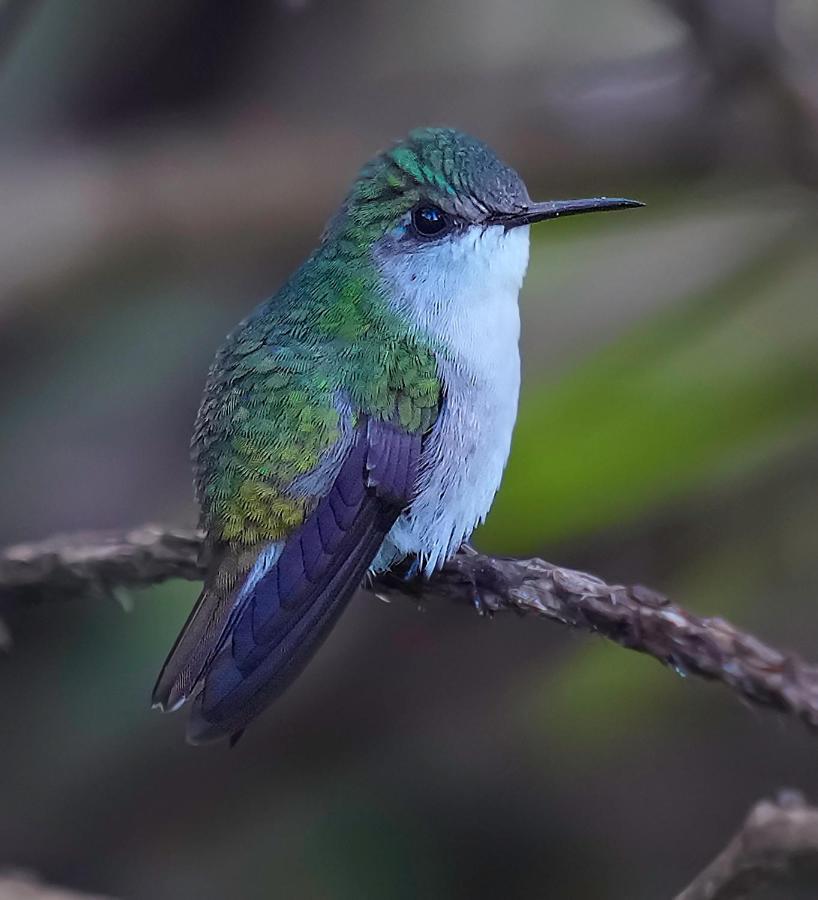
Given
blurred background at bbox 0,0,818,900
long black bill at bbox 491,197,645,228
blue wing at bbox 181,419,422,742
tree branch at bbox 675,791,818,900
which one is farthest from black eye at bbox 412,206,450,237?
tree branch at bbox 675,791,818,900

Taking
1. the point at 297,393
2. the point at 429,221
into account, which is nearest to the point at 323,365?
the point at 297,393

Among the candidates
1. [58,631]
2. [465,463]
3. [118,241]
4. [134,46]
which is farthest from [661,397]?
[134,46]

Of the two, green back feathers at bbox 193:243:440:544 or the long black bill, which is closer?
green back feathers at bbox 193:243:440:544

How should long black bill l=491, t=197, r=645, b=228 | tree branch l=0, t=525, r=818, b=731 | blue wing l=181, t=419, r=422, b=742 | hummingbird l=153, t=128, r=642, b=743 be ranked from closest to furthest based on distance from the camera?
tree branch l=0, t=525, r=818, b=731
blue wing l=181, t=419, r=422, b=742
hummingbird l=153, t=128, r=642, b=743
long black bill l=491, t=197, r=645, b=228

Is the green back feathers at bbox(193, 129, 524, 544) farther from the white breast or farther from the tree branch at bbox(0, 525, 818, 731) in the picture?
the tree branch at bbox(0, 525, 818, 731)

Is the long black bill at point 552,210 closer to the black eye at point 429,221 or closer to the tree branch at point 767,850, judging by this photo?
the black eye at point 429,221

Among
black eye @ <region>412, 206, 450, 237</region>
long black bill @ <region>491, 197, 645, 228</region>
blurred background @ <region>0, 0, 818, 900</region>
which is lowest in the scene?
blurred background @ <region>0, 0, 818, 900</region>

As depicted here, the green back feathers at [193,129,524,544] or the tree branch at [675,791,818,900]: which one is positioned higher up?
the green back feathers at [193,129,524,544]

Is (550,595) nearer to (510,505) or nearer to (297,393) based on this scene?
(297,393)
